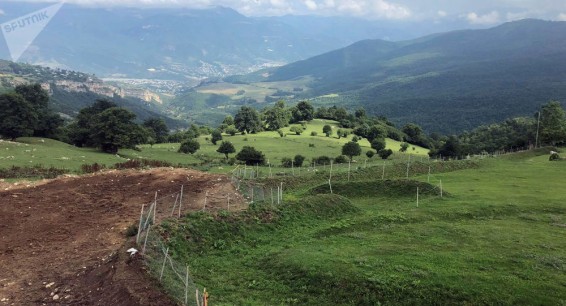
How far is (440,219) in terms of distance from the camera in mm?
26500

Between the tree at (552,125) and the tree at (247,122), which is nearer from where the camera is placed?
the tree at (552,125)

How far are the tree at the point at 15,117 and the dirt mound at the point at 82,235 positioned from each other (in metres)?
39.9

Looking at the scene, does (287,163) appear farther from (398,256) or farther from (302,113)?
(302,113)

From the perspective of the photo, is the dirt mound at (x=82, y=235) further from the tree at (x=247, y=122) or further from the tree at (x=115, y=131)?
the tree at (x=247, y=122)

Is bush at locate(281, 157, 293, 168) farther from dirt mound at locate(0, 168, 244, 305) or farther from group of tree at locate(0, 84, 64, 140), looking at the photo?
group of tree at locate(0, 84, 64, 140)

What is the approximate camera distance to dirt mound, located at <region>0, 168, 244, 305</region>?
15117mm

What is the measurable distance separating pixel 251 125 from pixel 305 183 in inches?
3048

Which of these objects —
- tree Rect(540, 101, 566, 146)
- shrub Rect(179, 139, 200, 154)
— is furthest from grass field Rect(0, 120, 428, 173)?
tree Rect(540, 101, 566, 146)

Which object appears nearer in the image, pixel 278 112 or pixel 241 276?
pixel 241 276

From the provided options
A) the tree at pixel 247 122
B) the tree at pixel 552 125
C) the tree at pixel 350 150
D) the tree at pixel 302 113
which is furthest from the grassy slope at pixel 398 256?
the tree at pixel 302 113

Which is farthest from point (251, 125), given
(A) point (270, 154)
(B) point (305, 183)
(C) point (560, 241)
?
(C) point (560, 241)

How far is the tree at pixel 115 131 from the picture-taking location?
62.6 meters

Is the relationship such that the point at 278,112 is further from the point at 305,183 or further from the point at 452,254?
the point at 452,254

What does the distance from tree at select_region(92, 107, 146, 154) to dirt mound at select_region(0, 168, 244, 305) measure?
30.6 metres
